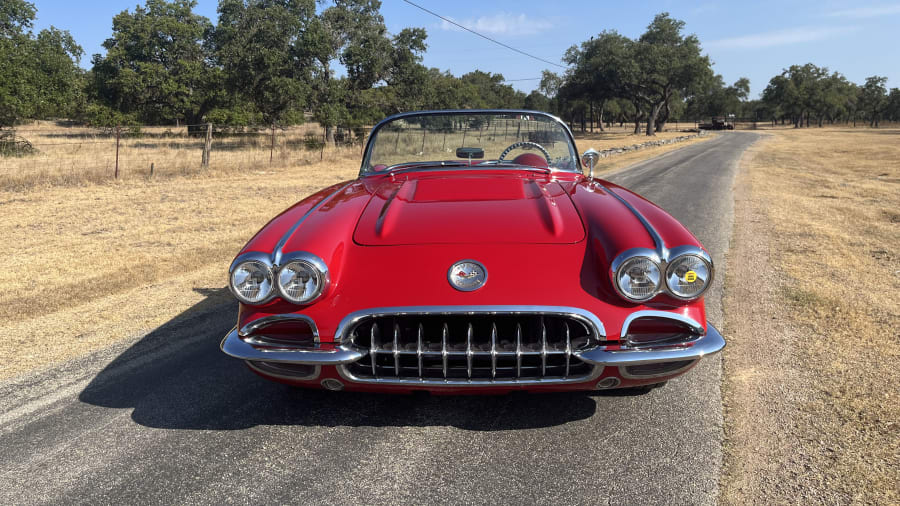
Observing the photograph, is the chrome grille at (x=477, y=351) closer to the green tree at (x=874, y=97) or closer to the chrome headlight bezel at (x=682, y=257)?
the chrome headlight bezel at (x=682, y=257)

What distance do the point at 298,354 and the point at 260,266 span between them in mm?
429

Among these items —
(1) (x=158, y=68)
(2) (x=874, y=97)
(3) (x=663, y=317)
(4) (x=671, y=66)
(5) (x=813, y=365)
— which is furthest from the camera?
(2) (x=874, y=97)

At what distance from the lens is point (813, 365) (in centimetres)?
335

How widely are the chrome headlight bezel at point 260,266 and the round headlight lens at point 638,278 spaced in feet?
4.74

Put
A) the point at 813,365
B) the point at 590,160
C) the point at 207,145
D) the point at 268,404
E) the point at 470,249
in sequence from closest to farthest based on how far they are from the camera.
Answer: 1. the point at 470,249
2. the point at 268,404
3. the point at 813,365
4. the point at 590,160
5. the point at 207,145

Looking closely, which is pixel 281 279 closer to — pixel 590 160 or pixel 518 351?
pixel 518 351

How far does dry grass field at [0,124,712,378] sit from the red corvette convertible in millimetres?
2238

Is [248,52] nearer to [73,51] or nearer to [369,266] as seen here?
[73,51]

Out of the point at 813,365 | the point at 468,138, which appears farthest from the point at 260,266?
the point at 813,365

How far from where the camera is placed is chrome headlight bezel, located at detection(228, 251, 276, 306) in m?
2.43

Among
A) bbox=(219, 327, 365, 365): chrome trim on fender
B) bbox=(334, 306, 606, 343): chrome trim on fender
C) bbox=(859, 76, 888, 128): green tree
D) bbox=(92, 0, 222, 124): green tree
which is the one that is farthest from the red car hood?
bbox=(859, 76, 888, 128): green tree

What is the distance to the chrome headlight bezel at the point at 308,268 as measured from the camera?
2402mm

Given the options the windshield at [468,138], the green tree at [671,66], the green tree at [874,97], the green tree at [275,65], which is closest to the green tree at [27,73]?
the green tree at [275,65]

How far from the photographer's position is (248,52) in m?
29.4
